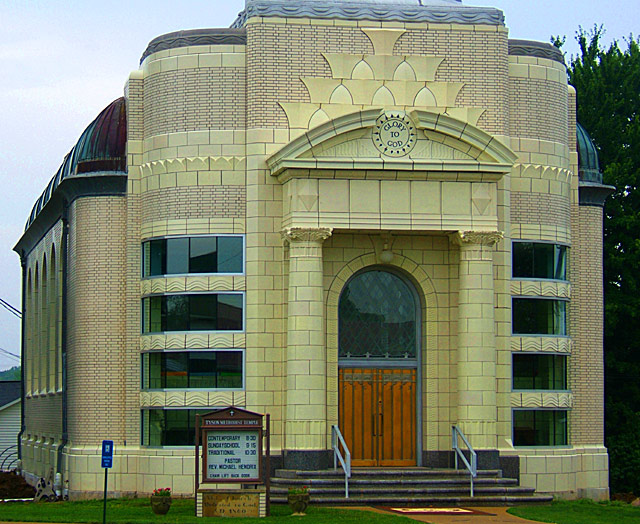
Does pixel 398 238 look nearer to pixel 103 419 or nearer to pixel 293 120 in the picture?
pixel 293 120

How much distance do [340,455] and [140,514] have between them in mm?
5659

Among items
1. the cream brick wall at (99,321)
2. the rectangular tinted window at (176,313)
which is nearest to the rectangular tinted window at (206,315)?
the rectangular tinted window at (176,313)

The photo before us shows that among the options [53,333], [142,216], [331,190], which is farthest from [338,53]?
[53,333]

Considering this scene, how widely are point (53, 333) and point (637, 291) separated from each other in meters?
19.8

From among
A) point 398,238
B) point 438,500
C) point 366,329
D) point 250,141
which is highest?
point 250,141

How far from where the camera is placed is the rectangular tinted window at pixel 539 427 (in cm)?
3441

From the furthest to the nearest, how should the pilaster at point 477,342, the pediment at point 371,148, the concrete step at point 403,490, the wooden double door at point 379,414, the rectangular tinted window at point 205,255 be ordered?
the wooden double door at point 379,414
the rectangular tinted window at point 205,255
the pilaster at point 477,342
the pediment at point 371,148
the concrete step at point 403,490

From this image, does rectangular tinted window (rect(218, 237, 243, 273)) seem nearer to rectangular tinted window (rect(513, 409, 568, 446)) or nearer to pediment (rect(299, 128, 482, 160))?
pediment (rect(299, 128, 482, 160))

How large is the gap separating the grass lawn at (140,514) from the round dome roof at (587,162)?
13377 millimetres

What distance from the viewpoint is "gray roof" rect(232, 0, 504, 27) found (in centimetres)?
3397

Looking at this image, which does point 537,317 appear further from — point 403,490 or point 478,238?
point 403,490

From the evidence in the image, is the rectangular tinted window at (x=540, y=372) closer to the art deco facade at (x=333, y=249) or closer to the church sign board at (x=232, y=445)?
the art deco facade at (x=333, y=249)

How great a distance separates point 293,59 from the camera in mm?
33812

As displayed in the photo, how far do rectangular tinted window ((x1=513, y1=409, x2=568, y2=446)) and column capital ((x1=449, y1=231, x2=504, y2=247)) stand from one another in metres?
4.62
